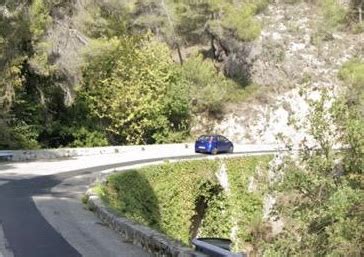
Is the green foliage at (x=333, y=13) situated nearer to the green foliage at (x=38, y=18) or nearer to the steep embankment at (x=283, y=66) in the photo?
the steep embankment at (x=283, y=66)

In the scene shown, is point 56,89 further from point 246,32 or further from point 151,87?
point 246,32

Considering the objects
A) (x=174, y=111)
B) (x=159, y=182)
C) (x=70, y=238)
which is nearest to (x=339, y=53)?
(x=174, y=111)

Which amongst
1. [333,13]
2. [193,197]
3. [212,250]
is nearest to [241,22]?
[333,13]

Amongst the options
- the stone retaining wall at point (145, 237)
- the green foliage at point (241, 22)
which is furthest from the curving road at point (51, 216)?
the green foliage at point (241, 22)

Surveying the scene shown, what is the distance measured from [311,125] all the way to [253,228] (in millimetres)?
12099

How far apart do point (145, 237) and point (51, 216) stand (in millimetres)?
4563

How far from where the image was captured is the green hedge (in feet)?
74.4

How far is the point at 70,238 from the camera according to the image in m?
11.7

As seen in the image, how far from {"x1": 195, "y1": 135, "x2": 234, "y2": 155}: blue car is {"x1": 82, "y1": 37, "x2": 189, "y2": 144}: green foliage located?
5.94 m

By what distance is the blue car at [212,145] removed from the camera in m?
36.8

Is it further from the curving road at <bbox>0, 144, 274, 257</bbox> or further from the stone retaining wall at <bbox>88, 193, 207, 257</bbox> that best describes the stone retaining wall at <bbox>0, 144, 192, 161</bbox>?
the stone retaining wall at <bbox>88, 193, 207, 257</bbox>

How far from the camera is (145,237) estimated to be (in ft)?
35.0

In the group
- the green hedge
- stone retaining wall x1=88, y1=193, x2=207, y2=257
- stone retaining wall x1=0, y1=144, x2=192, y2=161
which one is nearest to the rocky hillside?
stone retaining wall x1=0, y1=144, x2=192, y2=161

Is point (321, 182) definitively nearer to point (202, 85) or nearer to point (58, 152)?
point (58, 152)
